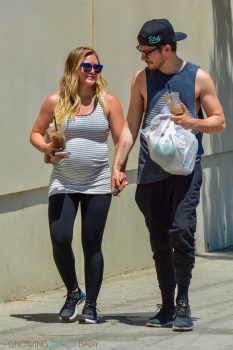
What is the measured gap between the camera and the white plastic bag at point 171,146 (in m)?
6.44

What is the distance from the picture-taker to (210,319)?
279 inches

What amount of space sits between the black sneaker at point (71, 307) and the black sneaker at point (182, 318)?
80 cm

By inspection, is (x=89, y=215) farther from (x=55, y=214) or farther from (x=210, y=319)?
(x=210, y=319)

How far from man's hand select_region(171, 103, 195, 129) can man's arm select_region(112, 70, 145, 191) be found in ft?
1.40

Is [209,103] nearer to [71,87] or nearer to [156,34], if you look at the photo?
[156,34]

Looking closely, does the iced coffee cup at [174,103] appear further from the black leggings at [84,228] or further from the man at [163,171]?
the black leggings at [84,228]

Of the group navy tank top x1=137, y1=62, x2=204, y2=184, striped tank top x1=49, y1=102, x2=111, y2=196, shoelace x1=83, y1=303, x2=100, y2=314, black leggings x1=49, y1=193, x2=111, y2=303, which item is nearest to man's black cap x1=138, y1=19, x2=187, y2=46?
navy tank top x1=137, y1=62, x2=204, y2=184

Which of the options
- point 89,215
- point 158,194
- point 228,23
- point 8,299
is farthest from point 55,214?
point 228,23

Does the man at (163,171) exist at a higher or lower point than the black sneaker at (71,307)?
higher

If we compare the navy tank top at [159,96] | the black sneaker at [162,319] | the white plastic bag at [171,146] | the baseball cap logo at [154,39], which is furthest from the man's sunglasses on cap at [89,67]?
the black sneaker at [162,319]

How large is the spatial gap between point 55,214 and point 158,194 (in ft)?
2.53

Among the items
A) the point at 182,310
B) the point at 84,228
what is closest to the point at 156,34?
the point at 84,228

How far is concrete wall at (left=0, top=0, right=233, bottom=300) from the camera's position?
7844mm

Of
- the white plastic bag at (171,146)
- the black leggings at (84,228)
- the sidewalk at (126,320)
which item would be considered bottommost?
the sidewalk at (126,320)
